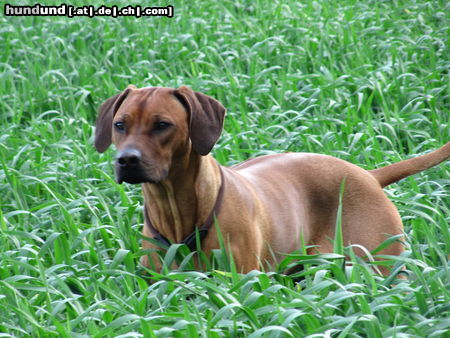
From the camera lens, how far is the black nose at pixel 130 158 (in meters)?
3.59

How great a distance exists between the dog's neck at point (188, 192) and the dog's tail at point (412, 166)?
1.00 meters

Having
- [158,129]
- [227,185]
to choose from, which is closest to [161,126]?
[158,129]

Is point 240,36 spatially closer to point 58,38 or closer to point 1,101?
point 58,38

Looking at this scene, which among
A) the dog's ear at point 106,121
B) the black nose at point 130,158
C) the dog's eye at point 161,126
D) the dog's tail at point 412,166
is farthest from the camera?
the dog's tail at point 412,166

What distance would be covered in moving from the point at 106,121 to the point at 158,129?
0.37 m

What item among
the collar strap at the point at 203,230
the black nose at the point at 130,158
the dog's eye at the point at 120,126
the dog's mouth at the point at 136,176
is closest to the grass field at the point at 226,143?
the collar strap at the point at 203,230

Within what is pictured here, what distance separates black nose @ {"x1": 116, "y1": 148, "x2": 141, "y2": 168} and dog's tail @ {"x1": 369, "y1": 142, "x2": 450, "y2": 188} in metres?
1.44

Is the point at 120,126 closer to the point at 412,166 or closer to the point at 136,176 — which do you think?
the point at 136,176

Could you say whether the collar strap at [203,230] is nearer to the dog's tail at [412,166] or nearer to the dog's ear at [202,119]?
the dog's ear at [202,119]

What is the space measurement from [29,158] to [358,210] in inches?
83.6

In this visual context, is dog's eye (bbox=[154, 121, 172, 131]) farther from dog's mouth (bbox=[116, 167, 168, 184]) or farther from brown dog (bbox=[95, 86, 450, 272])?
dog's mouth (bbox=[116, 167, 168, 184])

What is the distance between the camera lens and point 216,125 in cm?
385

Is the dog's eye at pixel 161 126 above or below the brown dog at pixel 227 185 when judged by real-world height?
above

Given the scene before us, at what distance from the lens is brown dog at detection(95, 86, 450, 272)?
3.72 metres
